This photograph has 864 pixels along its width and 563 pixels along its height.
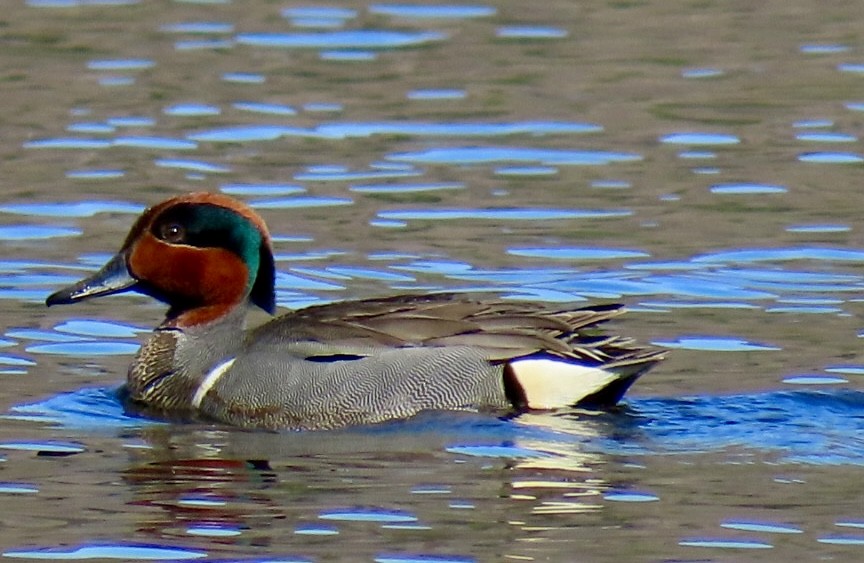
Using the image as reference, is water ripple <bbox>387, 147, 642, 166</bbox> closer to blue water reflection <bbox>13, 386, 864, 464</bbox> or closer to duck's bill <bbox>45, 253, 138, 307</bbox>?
duck's bill <bbox>45, 253, 138, 307</bbox>

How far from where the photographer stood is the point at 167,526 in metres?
7.57

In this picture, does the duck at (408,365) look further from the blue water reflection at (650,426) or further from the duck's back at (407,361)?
the blue water reflection at (650,426)

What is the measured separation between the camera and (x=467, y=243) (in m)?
12.6

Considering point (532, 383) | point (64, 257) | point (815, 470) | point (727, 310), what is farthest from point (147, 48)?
point (815, 470)

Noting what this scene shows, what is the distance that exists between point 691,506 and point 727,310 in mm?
3517

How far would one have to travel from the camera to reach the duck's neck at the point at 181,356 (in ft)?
31.7

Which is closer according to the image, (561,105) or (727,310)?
(727,310)

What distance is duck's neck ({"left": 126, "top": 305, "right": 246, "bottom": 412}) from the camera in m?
9.65

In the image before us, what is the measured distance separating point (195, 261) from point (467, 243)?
3058 mm

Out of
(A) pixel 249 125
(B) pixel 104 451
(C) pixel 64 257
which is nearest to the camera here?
(B) pixel 104 451

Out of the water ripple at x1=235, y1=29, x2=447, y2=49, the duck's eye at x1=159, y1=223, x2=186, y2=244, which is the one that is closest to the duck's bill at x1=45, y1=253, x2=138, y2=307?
the duck's eye at x1=159, y1=223, x2=186, y2=244

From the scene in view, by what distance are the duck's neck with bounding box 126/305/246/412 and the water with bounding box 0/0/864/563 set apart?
20 cm

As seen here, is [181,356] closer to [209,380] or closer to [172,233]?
[209,380]

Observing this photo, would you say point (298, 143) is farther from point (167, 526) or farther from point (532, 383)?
point (167, 526)
